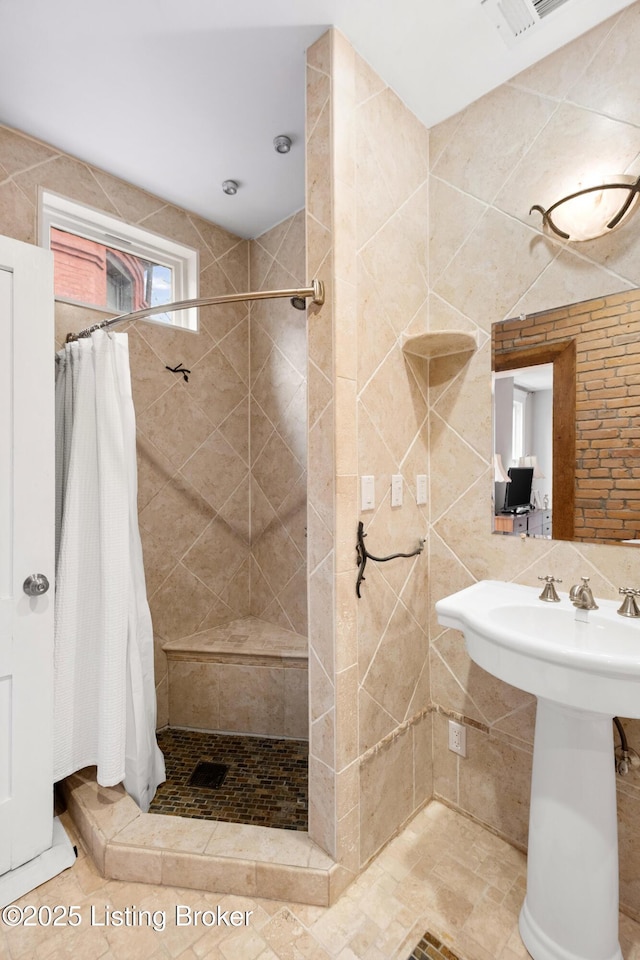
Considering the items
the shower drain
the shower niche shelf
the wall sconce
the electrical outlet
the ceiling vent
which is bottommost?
the shower drain

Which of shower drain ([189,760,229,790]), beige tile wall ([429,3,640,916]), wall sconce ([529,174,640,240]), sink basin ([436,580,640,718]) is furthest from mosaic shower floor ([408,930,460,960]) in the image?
wall sconce ([529,174,640,240])

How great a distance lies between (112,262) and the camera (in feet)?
7.13

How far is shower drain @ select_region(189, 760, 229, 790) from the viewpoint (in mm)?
1766

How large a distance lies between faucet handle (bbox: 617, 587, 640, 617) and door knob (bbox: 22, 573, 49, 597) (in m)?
1.74

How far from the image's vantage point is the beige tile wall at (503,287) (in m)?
1.25

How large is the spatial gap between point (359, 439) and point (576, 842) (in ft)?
3.90

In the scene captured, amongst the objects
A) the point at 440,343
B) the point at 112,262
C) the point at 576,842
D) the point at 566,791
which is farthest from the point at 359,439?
the point at 112,262

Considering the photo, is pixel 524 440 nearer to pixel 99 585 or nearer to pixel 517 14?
pixel 517 14

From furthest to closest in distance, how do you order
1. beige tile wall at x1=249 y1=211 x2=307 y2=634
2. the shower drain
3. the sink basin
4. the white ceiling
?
1. beige tile wall at x1=249 y1=211 x2=307 y2=634
2. the shower drain
3. the white ceiling
4. the sink basin

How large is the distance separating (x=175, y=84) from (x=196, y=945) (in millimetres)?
2648

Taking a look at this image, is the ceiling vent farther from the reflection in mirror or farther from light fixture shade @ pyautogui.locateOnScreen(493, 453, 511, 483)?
light fixture shade @ pyautogui.locateOnScreen(493, 453, 511, 483)

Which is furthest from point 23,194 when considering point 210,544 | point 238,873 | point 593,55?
point 238,873

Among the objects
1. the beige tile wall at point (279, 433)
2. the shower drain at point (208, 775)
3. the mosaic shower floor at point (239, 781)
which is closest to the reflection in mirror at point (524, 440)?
the beige tile wall at point (279, 433)

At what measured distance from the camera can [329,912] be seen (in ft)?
4.11
